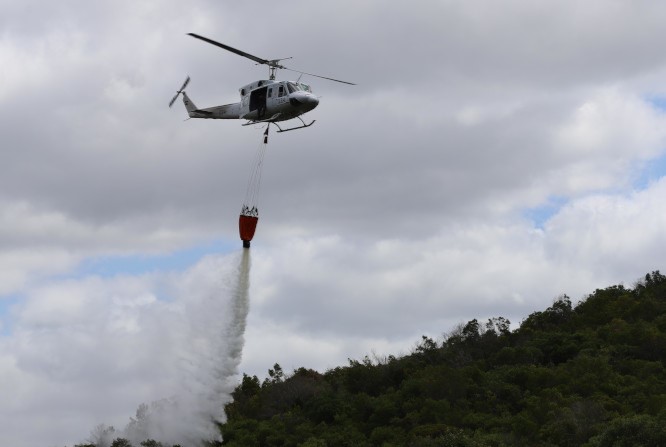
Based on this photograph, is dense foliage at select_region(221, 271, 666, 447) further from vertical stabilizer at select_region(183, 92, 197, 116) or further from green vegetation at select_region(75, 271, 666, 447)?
vertical stabilizer at select_region(183, 92, 197, 116)

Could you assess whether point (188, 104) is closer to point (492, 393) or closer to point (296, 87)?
point (296, 87)

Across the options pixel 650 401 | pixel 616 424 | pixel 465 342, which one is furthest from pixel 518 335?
pixel 616 424

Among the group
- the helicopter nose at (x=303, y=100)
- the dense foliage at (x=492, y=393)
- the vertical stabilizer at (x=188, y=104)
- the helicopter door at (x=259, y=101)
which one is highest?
the vertical stabilizer at (x=188, y=104)

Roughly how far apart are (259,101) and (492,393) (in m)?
37.3

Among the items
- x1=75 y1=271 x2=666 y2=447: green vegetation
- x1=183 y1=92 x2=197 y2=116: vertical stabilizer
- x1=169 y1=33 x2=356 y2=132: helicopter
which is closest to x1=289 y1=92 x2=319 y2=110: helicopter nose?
x1=169 y1=33 x2=356 y2=132: helicopter

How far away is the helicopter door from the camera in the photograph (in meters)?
68.3

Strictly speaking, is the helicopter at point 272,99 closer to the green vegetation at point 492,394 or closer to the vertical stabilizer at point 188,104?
the vertical stabilizer at point 188,104

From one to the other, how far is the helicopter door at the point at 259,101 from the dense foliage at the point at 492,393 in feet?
80.4

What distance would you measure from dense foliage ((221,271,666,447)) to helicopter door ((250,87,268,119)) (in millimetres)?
24494

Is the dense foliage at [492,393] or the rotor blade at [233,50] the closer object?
the rotor blade at [233,50]

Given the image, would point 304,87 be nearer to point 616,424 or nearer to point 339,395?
point 616,424

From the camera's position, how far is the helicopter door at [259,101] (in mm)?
68312

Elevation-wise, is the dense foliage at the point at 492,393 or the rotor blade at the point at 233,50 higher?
the rotor blade at the point at 233,50

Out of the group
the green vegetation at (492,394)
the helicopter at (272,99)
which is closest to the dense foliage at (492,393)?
the green vegetation at (492,394)
